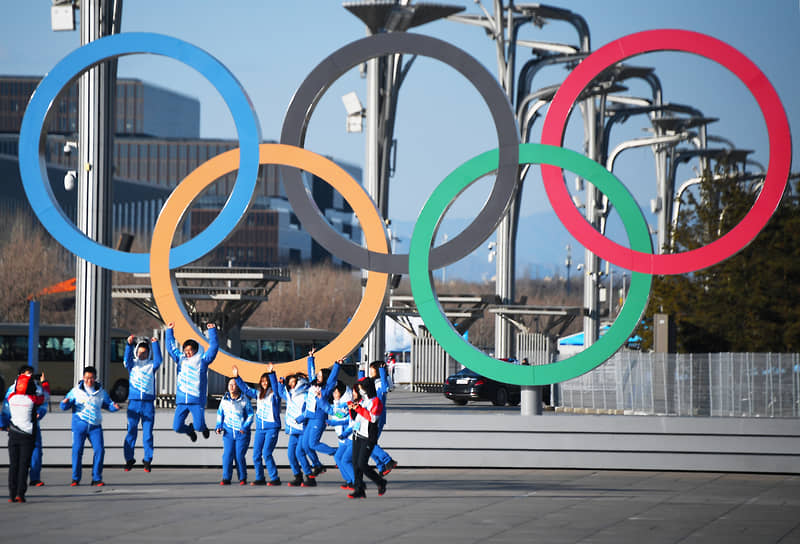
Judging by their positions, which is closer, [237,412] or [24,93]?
[237,412]

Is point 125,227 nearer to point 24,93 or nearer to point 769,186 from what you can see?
point 24,93

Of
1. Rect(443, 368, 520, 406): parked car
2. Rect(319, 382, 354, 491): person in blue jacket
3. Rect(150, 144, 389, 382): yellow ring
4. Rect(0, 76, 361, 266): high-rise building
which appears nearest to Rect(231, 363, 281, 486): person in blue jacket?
Rect(319, 382, 354, 491): person in blue jacket

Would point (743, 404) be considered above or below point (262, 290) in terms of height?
below

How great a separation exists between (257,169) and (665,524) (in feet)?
26.4

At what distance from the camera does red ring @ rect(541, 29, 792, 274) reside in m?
16.1

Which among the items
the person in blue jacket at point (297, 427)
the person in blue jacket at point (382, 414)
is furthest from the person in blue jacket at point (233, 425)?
the person in blue jacket at point (382, 414)

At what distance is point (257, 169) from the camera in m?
17.1

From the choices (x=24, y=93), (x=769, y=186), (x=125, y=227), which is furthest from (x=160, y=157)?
(x=769, y=186)

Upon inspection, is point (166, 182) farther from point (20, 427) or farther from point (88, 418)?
point (20, 427)

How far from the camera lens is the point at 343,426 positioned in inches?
593

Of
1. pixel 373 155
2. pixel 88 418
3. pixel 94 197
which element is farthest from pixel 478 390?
pixel 88 418

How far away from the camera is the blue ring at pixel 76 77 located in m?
17.2

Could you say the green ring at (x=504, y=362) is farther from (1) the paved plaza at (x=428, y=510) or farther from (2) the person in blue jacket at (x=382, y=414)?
(1) the paved plaza at (x=428, y=510)

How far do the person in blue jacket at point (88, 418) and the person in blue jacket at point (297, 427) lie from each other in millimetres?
2257
